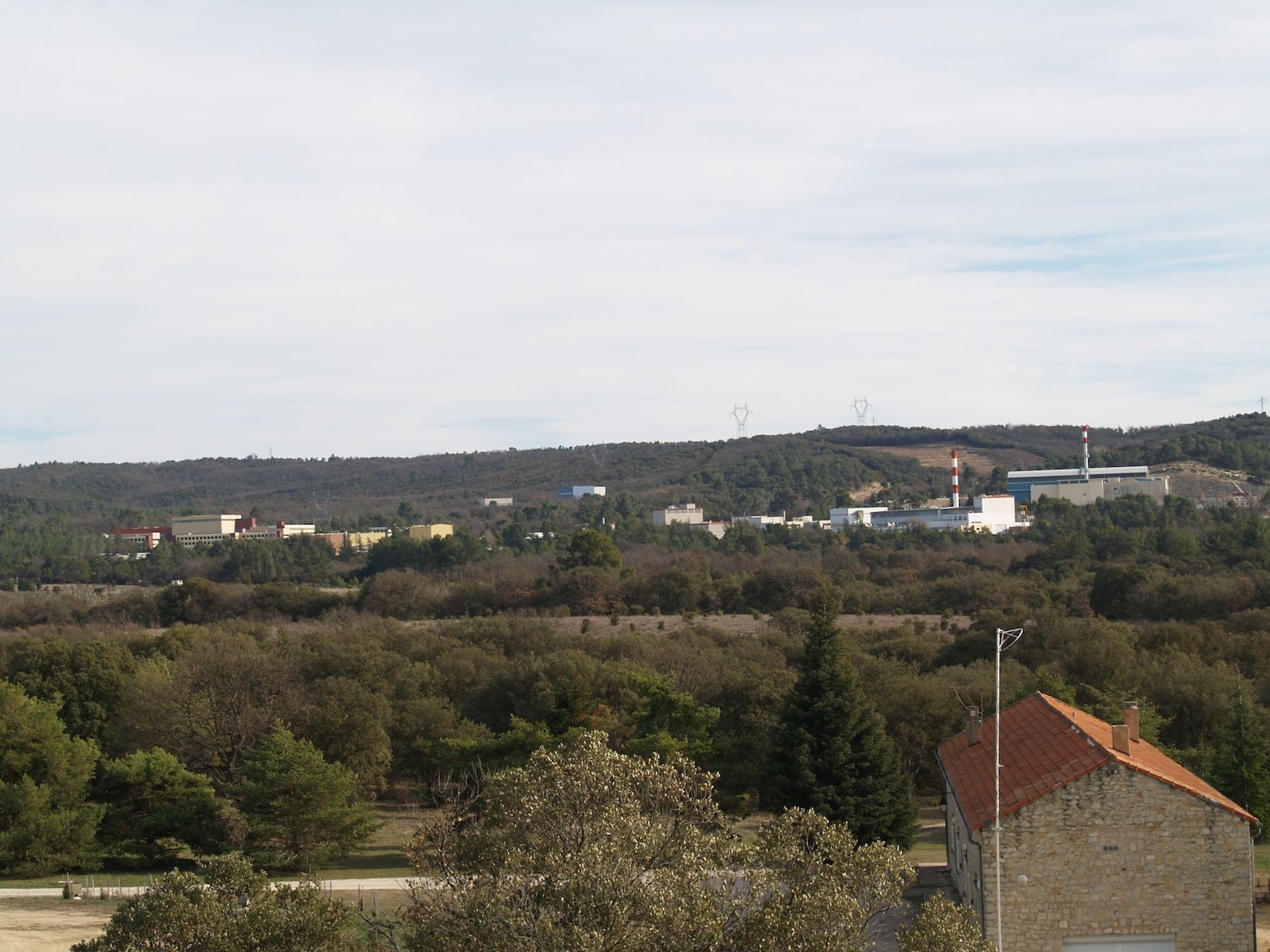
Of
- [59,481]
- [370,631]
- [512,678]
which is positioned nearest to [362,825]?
[512,678]

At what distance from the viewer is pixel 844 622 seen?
2506 inches

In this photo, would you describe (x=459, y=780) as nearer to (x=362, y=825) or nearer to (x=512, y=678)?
(x=362, y=825)

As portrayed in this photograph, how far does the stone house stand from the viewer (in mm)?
17953

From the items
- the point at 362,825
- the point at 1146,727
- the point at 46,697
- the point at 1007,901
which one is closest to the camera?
the point at 1007,901

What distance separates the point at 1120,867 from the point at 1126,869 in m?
0.09

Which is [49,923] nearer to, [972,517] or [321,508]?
[972,517]

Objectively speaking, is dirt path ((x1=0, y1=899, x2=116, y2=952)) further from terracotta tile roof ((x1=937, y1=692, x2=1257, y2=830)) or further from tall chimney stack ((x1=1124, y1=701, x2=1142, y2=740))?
tall chimney stack ((x1=1124, y1=701, x2=1142, y2=740))

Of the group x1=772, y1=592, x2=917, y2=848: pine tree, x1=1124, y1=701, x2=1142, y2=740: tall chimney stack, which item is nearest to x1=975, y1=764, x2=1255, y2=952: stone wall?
x1=1124, y1=701, x2=1142, y2=740: tall chimney stack

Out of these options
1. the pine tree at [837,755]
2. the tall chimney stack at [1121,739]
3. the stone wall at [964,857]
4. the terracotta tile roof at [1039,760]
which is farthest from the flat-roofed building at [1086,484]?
the tall chimney stack at [1121,739]

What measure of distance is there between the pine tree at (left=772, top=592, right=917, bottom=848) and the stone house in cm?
915

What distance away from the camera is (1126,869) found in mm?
18062

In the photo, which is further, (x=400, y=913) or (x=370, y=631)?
(x=370, y=631)

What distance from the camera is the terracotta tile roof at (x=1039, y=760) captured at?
18312mm

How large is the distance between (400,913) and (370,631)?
128 feet
